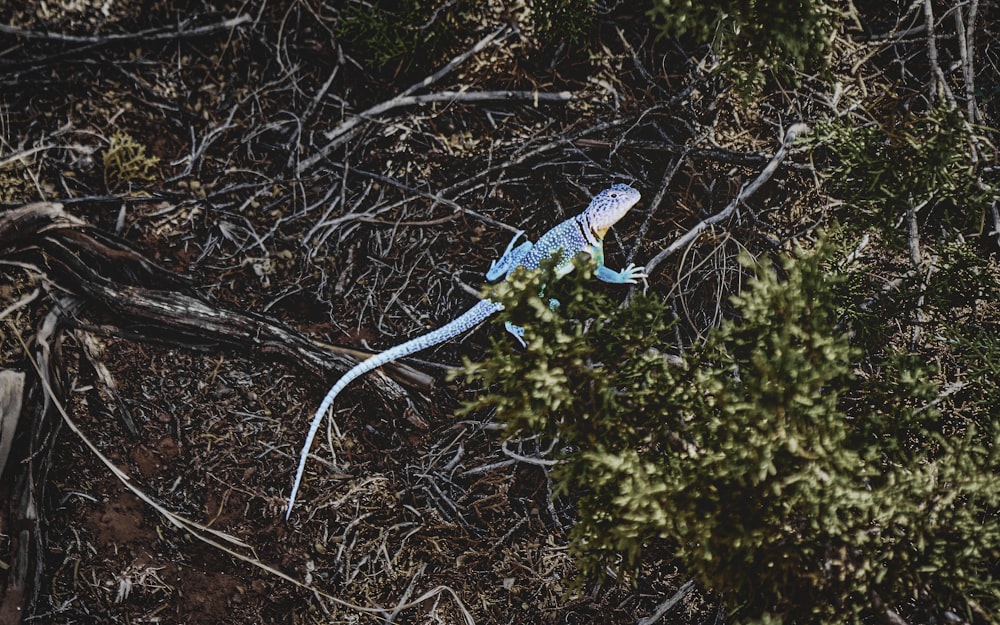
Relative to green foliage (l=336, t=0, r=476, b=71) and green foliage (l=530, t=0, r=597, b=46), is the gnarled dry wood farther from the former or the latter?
green foliage (l=530, t=0, r=597, b=46)

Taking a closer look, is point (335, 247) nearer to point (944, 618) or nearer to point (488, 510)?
point (488, 510)

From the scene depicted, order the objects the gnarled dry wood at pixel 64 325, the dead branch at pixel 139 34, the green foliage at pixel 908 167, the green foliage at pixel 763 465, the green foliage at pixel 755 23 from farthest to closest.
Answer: the dead branch at pixel 139 34 → the gnarled dry wood at pixel 64 325 → the green foliage at pixel 908 167 → the green foliage at pixel 755 23 → the green foliage at pixel 763 465

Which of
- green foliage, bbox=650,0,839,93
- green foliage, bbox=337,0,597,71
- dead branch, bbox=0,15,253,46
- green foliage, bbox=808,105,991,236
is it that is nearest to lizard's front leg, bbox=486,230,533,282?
green foliage, bbox=337,0,597,71

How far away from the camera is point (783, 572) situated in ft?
7.19

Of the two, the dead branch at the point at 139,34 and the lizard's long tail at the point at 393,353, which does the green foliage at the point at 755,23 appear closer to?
the lizard's long tail at the point at 393,353

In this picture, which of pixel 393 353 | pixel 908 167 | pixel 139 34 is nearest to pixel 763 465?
pixel 908 167

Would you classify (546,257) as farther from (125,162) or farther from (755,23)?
(125,162)

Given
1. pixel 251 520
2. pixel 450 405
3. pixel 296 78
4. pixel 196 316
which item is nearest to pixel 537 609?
pixel 450 405

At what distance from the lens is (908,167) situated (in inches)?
114

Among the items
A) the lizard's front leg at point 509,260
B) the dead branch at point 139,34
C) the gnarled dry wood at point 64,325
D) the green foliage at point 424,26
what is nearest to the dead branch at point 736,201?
the lizard's front leg at point 509,260

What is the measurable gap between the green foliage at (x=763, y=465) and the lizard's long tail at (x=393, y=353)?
0.81 metres

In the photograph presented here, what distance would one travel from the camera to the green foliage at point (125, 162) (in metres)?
3.32

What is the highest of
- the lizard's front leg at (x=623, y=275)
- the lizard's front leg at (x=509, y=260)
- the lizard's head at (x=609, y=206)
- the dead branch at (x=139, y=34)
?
the dead branch at (x=139, y=34)

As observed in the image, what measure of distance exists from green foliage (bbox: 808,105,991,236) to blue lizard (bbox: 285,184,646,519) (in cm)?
96
